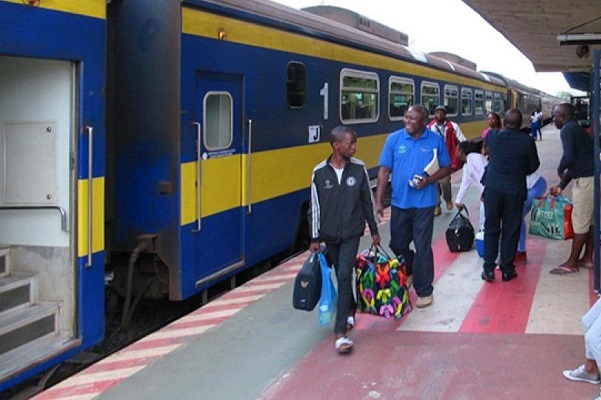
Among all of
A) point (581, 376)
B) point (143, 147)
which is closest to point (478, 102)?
point (143, 147)

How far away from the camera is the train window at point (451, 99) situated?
16414mm

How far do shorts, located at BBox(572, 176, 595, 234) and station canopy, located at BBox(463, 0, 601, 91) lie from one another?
6.21 feet

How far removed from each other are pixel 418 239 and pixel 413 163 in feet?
2.04

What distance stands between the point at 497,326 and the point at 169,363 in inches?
98.9

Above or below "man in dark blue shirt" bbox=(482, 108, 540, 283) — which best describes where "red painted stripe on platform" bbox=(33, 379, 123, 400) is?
below

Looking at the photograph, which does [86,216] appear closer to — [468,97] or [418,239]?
[418,239]

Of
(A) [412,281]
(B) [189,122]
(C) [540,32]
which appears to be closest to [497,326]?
(A) [412,281]

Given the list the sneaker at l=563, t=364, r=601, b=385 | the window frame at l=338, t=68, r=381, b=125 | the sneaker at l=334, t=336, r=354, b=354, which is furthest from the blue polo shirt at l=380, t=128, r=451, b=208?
the window frame at l=338, t=68, r=381, b=125

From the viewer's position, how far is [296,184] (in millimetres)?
7992

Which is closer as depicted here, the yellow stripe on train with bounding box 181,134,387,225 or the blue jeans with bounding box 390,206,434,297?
the blue jeans with bounding box 390,206,434,297

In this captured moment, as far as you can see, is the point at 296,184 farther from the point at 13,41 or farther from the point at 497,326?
the point at 13,41

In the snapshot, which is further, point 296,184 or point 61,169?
point 296,184

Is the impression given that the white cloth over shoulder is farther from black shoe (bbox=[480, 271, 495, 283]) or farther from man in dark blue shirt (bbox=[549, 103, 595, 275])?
black shoe (bbox=[480, 271, 495, 283])

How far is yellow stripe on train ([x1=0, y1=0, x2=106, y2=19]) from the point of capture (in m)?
4.17
